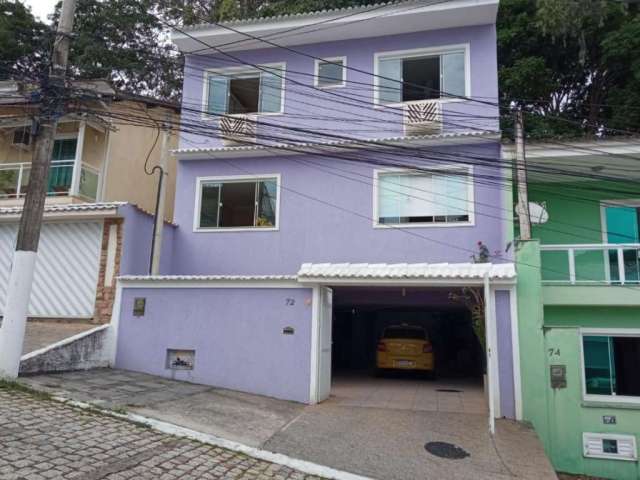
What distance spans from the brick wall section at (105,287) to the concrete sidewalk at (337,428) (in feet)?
5.73

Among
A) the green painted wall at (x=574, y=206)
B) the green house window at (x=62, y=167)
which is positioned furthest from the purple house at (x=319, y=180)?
the green house window at (x=62, y=167)

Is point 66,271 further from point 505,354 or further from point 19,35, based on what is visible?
point 19,35

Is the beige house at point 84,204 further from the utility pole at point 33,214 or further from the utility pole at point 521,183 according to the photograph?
the utility pole at point 521,183

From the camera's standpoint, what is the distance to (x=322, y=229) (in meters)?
11.8

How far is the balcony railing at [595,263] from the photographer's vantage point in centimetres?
941

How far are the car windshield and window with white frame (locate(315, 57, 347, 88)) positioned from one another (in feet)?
22.0

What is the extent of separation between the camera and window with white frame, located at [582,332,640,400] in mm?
9000

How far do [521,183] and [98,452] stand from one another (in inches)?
342

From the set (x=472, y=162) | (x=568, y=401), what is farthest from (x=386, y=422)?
(x=472, y=162)

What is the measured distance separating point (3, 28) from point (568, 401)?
20694 mm

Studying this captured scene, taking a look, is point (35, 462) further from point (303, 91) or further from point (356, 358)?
point (356, 358)

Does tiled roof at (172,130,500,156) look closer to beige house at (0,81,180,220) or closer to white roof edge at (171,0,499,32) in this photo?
beige house at (0,81,180,220)

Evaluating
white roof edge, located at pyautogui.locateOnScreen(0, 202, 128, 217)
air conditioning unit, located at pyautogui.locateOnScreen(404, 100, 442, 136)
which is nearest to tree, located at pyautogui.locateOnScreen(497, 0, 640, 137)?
air conditioning unit, located at pyautogui.locateOnScreen(404, 100, 442, 136)

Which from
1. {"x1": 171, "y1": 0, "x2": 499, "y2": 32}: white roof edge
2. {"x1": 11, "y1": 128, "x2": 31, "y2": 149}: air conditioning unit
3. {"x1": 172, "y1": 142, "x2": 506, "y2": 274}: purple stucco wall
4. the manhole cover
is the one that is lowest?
the manhole cover
